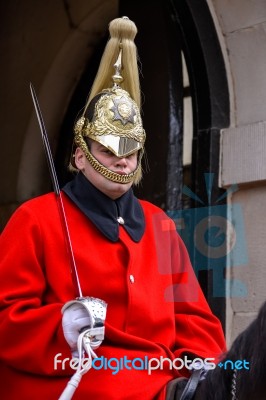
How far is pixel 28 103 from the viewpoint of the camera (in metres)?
6.58

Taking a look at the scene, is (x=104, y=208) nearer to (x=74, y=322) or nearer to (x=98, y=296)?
(x=98, y=296)

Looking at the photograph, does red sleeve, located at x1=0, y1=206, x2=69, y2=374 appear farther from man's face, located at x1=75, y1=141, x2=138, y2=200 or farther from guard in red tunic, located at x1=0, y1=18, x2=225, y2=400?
man's face, located at x1=75, y1=141, x2=138, y2=200

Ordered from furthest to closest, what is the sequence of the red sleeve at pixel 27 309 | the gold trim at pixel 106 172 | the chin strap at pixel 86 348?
the gold trim at pixel 106 172, the red sleeve at pixel 27 309, the chin strap at pixel 86 348

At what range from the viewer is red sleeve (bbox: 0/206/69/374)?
3541 millimetres

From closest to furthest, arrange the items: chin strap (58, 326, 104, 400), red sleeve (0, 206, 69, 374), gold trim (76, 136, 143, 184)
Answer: chin strap (58, 326, 104, 400) → red sleeve (0, 206, 69, 374) → gold trim (76, 136, 143, 184)

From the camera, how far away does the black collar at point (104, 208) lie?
378cm

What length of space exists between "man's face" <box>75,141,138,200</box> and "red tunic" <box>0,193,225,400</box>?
12 centimetres

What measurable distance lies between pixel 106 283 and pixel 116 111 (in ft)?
1.93

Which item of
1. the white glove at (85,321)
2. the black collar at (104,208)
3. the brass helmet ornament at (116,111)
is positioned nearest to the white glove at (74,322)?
the white glove at (85,321)

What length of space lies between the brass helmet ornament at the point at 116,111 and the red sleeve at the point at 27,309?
0.35m

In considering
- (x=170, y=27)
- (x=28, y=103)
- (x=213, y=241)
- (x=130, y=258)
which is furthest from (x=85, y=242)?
(x=28, y=103)

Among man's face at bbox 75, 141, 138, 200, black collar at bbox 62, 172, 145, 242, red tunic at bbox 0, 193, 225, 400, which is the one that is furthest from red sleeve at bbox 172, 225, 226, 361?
man's face at bbox 75, 141, 138, 200

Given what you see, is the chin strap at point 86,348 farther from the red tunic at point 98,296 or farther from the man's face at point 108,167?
the man's face at point 108,167

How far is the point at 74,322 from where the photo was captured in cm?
340
